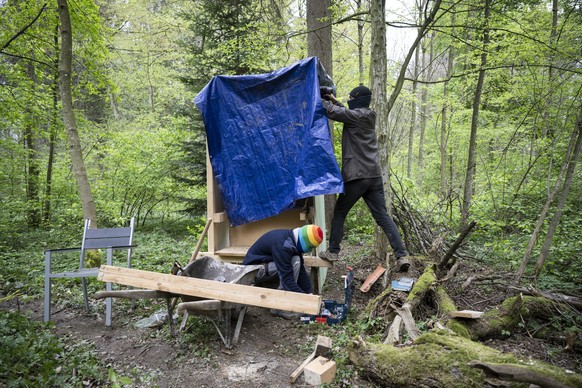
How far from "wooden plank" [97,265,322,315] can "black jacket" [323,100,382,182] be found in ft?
5.62

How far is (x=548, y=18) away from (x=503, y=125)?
135 inches

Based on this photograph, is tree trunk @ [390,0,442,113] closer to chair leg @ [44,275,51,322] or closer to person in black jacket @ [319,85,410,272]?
person in black jacket @ [319,85,410,272]

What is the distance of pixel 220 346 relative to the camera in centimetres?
314

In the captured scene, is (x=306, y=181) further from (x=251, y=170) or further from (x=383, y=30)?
(x=383, y=30)

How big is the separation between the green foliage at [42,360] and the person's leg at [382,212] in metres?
3.01

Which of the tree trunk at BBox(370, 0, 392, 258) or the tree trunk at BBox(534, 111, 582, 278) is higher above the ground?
the tree trunk at BBox(370, 0, 392, 258)

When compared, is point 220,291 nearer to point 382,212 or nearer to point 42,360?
point 42,360

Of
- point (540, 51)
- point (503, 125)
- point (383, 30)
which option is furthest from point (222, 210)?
point (503, 125)

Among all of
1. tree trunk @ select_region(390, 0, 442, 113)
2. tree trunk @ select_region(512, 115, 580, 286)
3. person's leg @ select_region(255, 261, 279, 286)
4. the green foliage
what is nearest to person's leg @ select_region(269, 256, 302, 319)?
person's leg @ select_region(255, 261, 279, 286)

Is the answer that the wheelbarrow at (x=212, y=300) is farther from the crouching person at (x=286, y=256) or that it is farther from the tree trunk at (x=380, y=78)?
the tree trunk at (x=380, y=78)

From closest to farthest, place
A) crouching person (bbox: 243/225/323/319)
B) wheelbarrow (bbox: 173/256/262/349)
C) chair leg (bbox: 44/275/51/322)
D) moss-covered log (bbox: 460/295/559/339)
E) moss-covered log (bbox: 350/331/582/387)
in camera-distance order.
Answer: moss-covered log (bbox: 350/331/582/387)
wheelbarrow (bbox: 173/256/262/349)
moss-covered log (bbox: 460/295/559/339)
crouching person (bbox: 243/225/323/319)
chair leg (bbox: 44/275/51/322)

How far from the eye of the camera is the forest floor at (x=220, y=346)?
105 inches

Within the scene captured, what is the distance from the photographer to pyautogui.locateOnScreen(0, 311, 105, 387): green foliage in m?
2.40

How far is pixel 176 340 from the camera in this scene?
325cm
